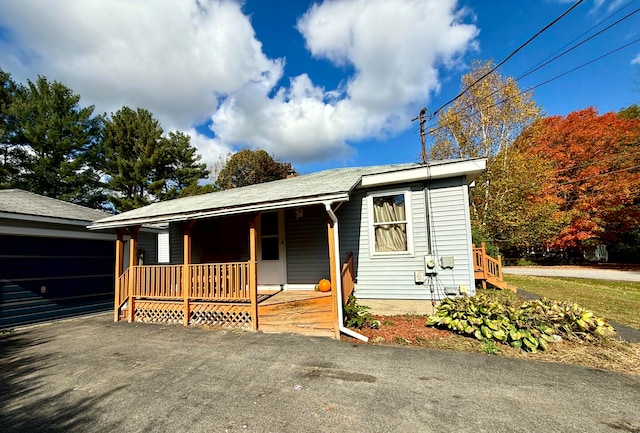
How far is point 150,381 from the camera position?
389 cm

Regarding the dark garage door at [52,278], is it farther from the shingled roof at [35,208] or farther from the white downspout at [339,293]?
the white downspout at [339,293]

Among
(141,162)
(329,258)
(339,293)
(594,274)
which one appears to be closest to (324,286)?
(329,258)

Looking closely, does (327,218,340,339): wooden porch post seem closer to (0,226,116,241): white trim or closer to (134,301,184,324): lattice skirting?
(134,301,184,324): lattice skirting

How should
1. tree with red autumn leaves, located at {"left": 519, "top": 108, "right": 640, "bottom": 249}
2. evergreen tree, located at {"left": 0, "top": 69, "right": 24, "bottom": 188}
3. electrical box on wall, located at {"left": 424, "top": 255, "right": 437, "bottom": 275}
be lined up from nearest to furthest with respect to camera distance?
1. electrical box on wall, located at {"left": 424, "top": 255, "right": 437, "bottom": 275}
2. evergreen tree, located at {"left": 0, "top": 69, "right": 24, "bottom": 188}
3. tree with red autumn leaves, located at {"left": 519, "top": 108, "right": 640, "bottom": 249}

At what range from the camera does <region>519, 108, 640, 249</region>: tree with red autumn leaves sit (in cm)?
1959

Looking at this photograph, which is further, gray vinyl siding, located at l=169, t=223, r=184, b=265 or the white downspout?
Result: gray vinyl siding, located at l=169, t=223, r=184, b=265

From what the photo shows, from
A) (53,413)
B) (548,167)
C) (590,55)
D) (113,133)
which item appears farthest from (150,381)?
(113,133)

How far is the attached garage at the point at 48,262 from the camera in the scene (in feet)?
22.7

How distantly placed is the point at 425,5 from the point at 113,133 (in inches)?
943

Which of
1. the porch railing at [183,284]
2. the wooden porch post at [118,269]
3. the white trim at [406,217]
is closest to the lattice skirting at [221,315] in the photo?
the porch railing at [183,284]

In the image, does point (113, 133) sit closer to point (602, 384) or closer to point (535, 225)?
point (602, 384)

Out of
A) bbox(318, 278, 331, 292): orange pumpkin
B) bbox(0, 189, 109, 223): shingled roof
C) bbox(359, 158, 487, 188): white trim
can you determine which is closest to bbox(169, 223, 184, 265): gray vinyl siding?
bbox(0, 189, 109, 223): shingled roof

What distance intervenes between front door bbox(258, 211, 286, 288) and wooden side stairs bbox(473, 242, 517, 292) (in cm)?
581

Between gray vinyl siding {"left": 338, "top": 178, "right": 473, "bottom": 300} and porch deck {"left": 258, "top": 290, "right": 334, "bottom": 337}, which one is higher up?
gray vinyl siding {"left": 338, "top": 178, "right": 473, "bottom": 300}
